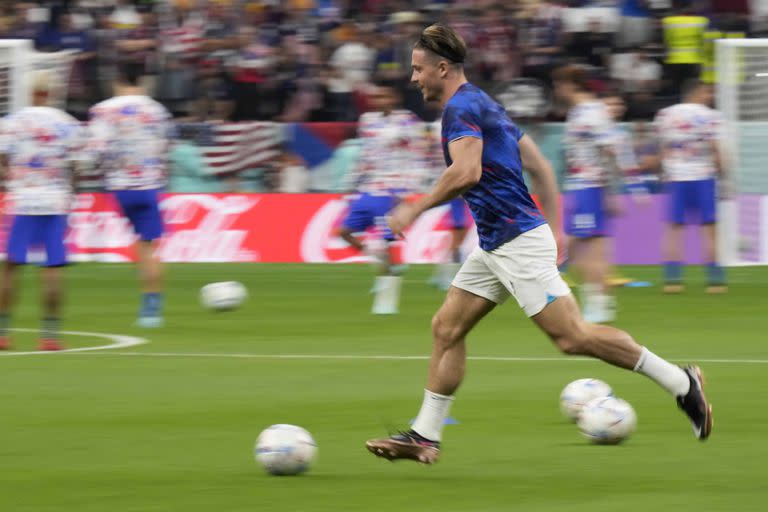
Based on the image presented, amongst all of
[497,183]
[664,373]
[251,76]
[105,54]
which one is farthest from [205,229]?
[664,373]

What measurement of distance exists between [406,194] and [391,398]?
6.01 meters

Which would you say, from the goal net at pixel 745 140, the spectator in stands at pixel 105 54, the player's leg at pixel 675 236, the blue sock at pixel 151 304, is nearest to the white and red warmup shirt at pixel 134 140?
the blue sock at pixel 151 304

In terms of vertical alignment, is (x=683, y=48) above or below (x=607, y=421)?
below

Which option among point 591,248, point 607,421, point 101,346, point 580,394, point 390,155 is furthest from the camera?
point 390,155

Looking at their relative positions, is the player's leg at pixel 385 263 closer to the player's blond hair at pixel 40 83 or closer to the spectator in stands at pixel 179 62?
the player's blond hair at pixel 40 83

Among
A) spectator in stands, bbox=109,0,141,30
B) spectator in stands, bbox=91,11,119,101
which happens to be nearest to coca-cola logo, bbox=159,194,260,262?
spectator in stands, bbox=91,11,119,101

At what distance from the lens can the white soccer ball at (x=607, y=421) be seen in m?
8.06

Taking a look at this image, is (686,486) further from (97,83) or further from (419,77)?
(97,83)

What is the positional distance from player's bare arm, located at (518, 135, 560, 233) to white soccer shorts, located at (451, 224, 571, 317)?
0.63 feet

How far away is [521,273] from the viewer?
7566 millimetres

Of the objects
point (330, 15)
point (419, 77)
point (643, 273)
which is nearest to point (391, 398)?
point (419, 77)

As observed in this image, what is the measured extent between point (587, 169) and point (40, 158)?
5.25 meters

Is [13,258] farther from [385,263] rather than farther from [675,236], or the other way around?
[675,236]

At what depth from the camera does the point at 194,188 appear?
21.9m
